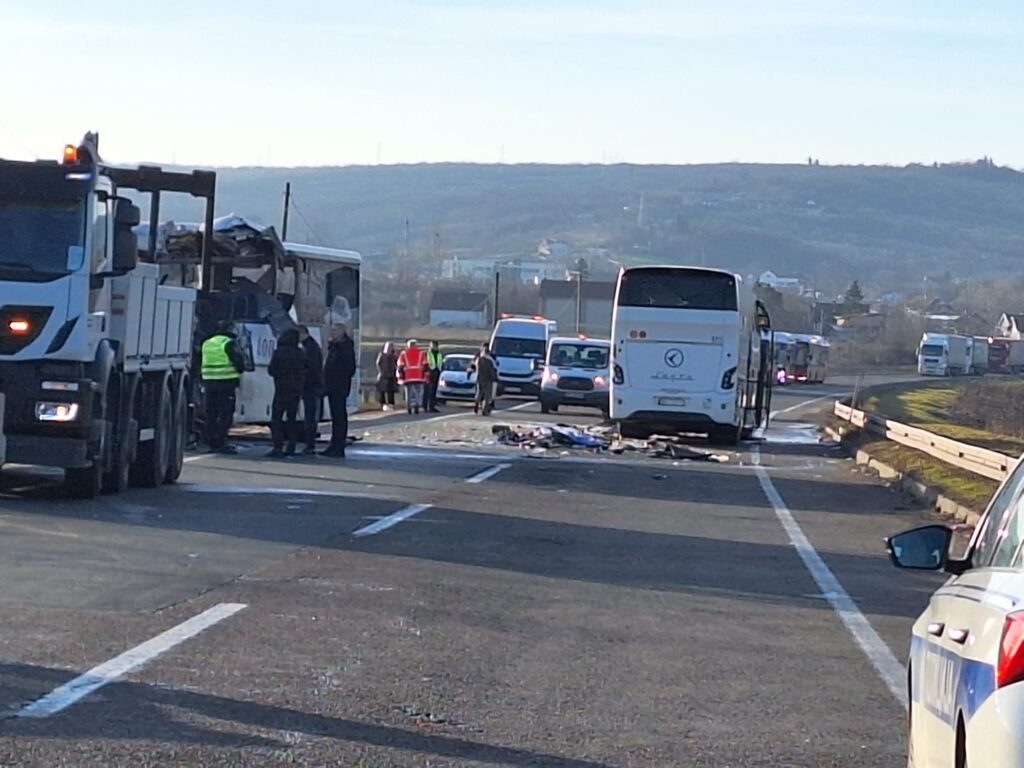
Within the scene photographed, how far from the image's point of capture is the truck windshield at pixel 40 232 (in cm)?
1641

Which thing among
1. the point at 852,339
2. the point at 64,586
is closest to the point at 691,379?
the point at 64,586

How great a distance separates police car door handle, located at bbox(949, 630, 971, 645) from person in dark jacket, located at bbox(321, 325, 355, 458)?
19.8m

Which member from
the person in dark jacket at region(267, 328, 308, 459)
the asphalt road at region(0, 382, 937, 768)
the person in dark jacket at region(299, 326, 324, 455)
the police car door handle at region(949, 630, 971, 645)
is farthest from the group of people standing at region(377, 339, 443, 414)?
the police car door handle at region(949, 630, 971, 645)

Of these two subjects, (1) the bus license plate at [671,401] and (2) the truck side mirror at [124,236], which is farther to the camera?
(1) the bus license plate at [671,401]

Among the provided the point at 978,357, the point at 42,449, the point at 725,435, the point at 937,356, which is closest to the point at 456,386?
the point at 725,435

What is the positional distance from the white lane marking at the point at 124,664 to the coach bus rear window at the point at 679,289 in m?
23.1

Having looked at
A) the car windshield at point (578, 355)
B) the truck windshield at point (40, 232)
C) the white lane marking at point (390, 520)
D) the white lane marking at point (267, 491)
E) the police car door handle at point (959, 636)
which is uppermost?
the truck windshield at point (40, 232)

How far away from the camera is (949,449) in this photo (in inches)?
982

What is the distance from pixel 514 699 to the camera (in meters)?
8.35

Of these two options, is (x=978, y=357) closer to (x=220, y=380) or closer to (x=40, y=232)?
(x=220, y=380)

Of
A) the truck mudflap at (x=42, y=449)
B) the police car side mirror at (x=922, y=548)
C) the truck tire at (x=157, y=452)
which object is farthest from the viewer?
the truck tire at (x=157, y=452)

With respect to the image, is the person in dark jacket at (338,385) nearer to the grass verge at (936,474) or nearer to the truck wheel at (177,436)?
the truck wheel at (177,436)

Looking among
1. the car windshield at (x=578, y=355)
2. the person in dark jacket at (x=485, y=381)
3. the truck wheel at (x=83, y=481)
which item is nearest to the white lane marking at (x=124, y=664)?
the truck wheel at (x=83, y=481)

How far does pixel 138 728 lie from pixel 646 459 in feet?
72.1
